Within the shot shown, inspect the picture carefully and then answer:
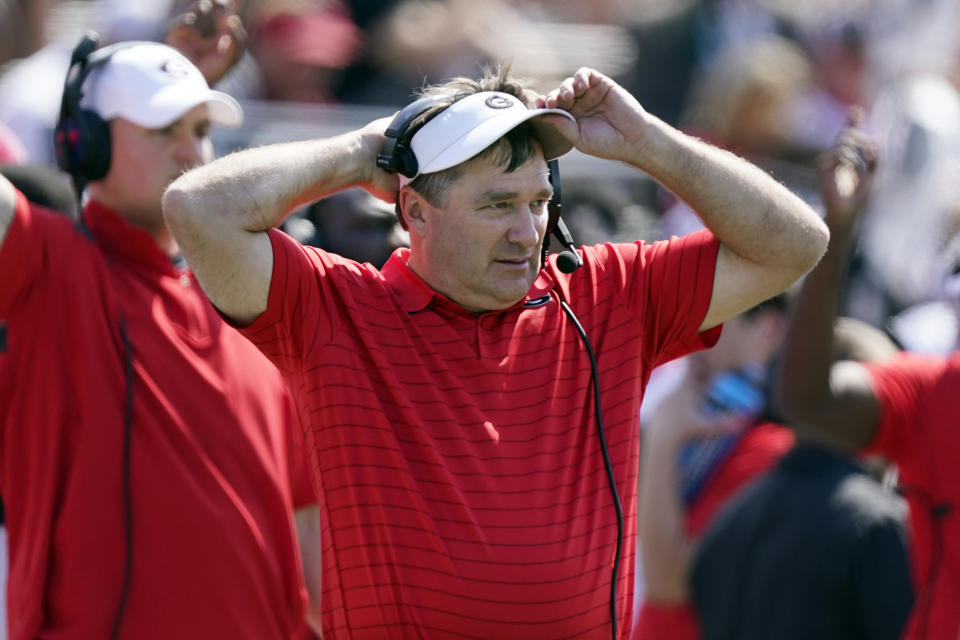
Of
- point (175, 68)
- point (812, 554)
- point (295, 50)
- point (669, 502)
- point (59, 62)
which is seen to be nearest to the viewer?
point (175, 68)

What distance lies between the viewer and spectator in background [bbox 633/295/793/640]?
18.7 ft

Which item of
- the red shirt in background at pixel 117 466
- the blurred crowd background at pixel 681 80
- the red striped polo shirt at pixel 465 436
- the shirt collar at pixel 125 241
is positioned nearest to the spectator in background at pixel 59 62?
the blurred crowd background at pixel 681 80

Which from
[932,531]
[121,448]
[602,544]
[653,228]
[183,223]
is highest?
[183,223]

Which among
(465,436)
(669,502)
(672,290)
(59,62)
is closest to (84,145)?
(465,436)

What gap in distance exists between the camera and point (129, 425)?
3.62 m

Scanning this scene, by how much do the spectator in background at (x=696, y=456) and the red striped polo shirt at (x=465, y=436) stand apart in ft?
8.15

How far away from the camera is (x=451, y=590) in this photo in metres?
2.98

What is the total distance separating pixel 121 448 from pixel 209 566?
0.34 metres

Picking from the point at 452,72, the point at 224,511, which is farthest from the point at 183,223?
the point at 452,72

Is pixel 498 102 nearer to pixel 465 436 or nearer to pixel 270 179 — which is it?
pixel 270 179

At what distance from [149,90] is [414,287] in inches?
41.8

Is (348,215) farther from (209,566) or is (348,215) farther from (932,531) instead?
(932,531)

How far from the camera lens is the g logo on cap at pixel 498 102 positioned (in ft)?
10.4

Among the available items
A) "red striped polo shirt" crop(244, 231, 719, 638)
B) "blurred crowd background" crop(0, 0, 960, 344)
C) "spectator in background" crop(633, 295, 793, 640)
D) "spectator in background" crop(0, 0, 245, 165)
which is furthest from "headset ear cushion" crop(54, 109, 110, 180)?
"spectator in background" crop(633, 295, 793, 640)
